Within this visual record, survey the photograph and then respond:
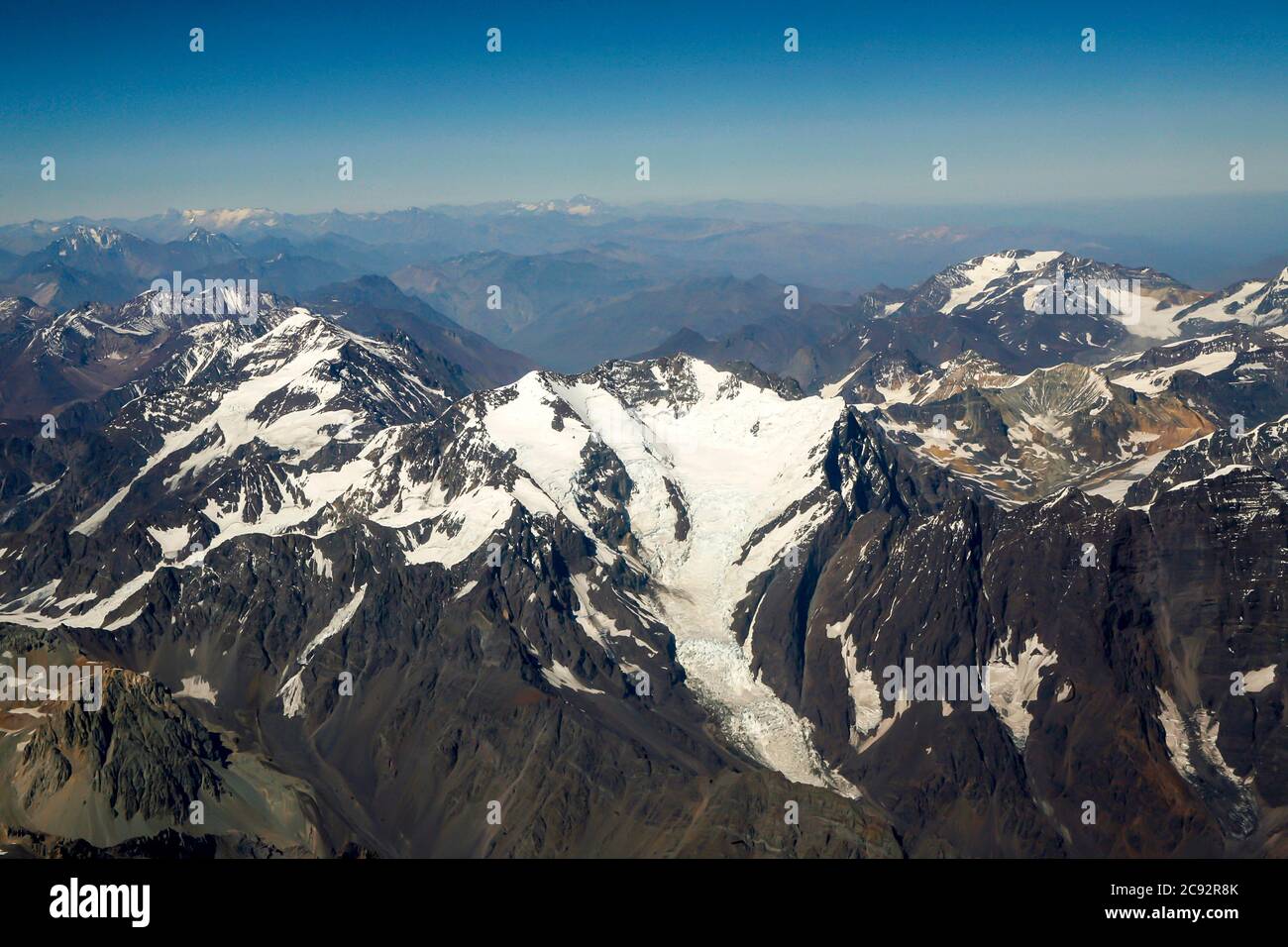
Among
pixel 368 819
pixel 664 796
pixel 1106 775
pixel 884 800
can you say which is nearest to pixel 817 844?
pixel 664 796

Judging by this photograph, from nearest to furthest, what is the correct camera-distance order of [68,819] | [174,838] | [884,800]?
[174,838] < [68,819] < [884,800]

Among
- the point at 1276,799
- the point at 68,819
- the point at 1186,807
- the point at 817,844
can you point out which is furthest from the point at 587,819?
the point at 1276,799

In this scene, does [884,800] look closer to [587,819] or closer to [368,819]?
[587,819]

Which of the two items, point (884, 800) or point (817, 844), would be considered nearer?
point (817, 844)

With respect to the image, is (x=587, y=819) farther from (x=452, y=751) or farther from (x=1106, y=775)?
(x=1106, y=775)
